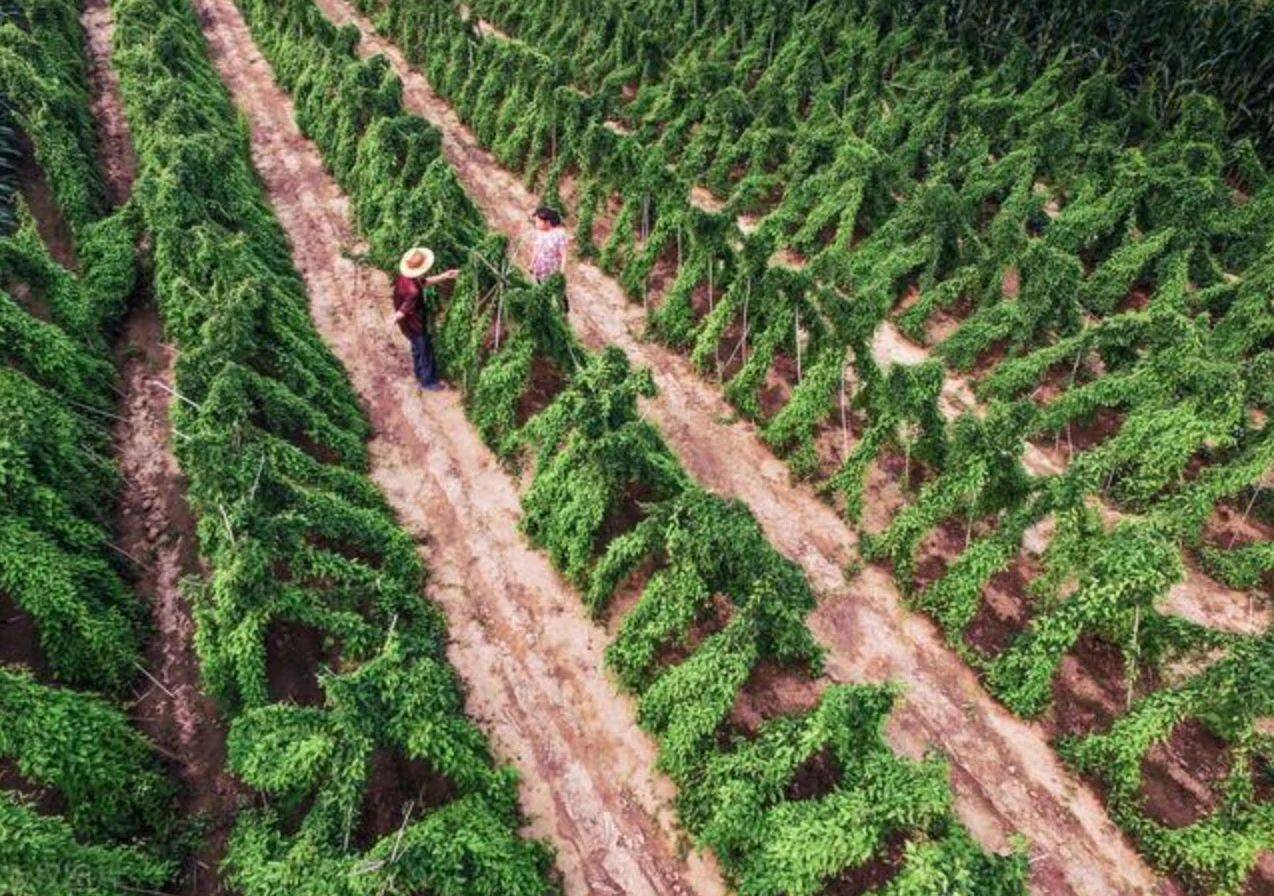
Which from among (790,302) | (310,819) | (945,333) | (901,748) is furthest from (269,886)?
(945,333)

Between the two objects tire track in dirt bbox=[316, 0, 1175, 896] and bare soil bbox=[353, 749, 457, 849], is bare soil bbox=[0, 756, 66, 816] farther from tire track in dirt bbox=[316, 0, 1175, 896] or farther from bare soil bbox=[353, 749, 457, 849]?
tire track in dirt bbox=[316, 0, 1175, 896]

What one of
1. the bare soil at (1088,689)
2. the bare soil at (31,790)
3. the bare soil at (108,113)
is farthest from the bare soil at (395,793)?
Answer: the bare soil at (108,113)

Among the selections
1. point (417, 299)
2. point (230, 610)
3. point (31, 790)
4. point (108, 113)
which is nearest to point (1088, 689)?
point (230, 610)

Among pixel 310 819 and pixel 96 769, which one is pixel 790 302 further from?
pixel 96 769

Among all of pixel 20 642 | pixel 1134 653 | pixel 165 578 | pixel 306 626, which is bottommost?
pixel 20 642

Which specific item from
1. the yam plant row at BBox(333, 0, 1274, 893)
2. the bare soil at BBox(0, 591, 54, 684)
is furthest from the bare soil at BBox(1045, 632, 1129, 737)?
the bare soil at BBox(0, 591, 54, 684)

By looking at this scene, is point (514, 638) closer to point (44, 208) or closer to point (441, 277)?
point (441, 277)
